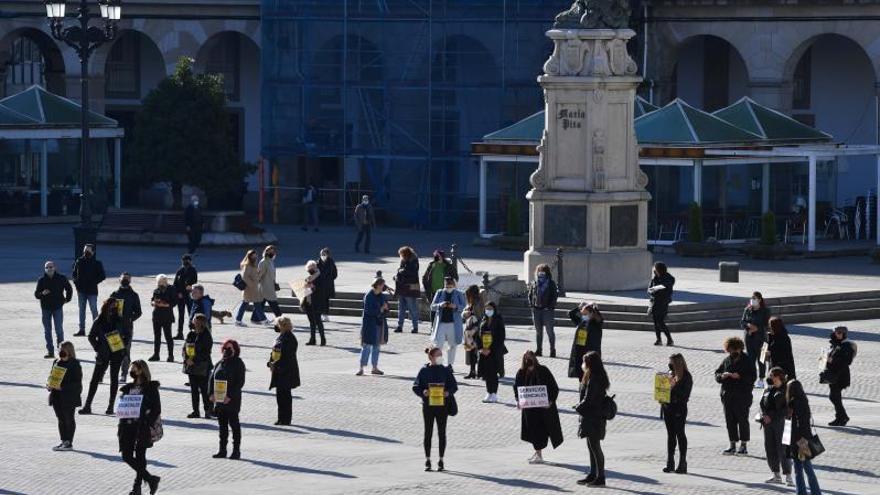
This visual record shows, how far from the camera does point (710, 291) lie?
40031mm

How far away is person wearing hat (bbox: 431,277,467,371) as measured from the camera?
30.9 metres

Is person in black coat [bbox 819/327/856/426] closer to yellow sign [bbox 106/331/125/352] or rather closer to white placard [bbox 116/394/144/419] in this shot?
yellow sign [bbox 106/331/125/352]

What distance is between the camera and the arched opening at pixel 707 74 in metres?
61.7

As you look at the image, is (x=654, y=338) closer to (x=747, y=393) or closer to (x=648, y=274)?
(x=648, y=274)

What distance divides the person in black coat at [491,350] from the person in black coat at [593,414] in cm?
487

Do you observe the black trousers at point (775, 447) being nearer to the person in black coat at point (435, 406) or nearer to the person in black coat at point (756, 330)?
the person in black coat at point (435, 406)

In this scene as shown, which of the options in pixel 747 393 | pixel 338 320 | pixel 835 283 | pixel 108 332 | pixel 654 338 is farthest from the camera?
pixel 835 283

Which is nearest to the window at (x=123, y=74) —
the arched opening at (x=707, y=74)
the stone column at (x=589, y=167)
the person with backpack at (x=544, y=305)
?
the arched opening at (x=707, y=74)

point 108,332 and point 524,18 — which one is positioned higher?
point 524,18

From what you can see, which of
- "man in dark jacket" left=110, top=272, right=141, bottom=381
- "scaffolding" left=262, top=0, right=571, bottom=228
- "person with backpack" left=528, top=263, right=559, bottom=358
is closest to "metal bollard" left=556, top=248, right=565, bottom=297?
"person with backpack" left=528, top=263, right=559, bottom=358

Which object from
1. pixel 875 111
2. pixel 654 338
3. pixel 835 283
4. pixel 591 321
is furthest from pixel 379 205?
pixel 591 321

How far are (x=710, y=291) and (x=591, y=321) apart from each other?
444 inches

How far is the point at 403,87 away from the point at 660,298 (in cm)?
2511

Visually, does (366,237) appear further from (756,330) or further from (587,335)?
(756,330)
